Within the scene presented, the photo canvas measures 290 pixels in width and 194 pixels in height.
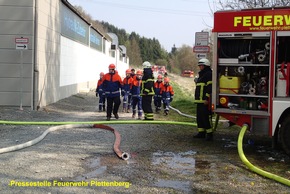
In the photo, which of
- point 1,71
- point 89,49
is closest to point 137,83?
point 1,71

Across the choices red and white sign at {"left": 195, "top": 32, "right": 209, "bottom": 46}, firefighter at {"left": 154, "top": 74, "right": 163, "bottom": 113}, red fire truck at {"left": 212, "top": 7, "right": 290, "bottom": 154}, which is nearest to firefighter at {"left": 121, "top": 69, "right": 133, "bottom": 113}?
firefighter at {"left": 154, "top": 74, "right": 163, "bottom": 113}

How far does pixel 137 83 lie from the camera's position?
14141mm

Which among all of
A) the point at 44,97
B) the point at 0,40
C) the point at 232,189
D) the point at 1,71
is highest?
the point at 0,40

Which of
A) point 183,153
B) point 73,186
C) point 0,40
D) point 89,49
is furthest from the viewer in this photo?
point 89,49

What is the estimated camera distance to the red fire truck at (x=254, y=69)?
755 cm

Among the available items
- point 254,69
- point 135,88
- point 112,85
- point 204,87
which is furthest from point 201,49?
point 254,69

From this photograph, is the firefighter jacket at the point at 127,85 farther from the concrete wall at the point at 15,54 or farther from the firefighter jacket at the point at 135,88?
the concrete wall at the point at 15,54

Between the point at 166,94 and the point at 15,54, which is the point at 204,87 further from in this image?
the point at 15,54

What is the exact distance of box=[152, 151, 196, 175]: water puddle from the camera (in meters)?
6.60

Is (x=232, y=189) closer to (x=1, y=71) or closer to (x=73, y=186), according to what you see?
(x=73, y=186)

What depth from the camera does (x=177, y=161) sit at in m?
7.16

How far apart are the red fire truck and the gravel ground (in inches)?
30.0

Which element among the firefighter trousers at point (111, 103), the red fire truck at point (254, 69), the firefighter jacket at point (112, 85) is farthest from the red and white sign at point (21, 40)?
the red fire truck at point (254, 69)

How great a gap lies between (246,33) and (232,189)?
3.56 meters
